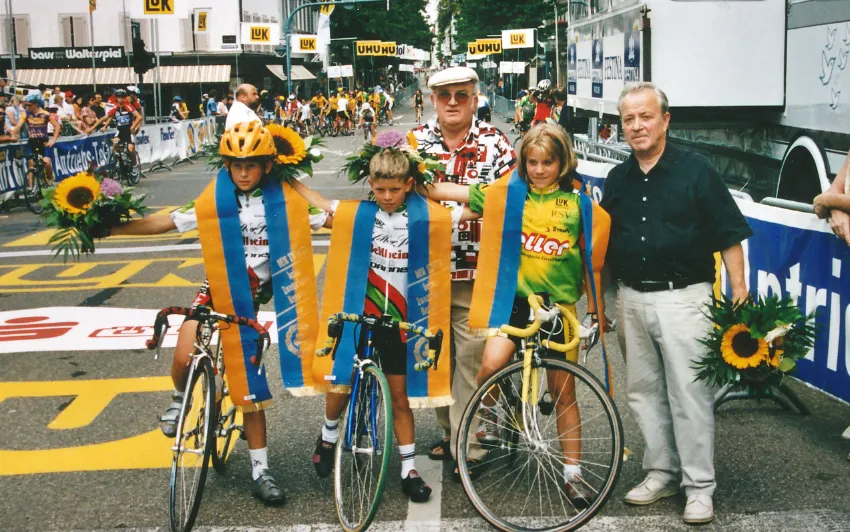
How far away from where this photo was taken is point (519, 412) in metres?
4.55

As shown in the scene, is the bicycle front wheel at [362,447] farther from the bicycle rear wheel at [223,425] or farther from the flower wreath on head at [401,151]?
the flower wreath on head at [401,151]

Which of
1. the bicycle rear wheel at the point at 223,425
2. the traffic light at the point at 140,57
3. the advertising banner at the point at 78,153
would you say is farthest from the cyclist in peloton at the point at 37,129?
the bicycle rear wheel at the point at 223,425

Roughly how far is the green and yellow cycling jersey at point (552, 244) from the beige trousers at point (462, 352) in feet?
1.64

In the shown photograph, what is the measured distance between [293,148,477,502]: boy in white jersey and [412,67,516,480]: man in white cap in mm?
312

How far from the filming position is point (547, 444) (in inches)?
177

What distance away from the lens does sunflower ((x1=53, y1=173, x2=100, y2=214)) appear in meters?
4.64

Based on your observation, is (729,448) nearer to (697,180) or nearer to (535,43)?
(697,180)

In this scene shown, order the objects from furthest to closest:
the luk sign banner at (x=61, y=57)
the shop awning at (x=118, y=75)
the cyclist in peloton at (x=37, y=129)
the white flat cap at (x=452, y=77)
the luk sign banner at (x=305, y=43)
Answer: the luk sign banner at (x=61, y=57) < the shop awning at (x=118, y=75) < the luk sign banner at (x=305, y=43) < the cyclist in peloton at (x=37, y=129) < the white flat cap at (x=452, y=77)

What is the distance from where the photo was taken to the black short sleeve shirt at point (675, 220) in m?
4.38

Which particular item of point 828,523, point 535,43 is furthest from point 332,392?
point 535,43

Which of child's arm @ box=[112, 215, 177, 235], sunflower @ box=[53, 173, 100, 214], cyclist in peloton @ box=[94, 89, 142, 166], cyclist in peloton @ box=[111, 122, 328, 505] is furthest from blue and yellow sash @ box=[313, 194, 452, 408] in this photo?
cyclist in peloton @ box=[94, 89, 142, 166]

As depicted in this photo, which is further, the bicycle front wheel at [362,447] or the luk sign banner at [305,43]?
the luk sign banner at [305,43]

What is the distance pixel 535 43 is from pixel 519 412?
59.5m

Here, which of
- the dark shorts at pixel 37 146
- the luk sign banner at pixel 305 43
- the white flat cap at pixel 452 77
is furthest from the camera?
the luk sign banner at pixel 305 43
